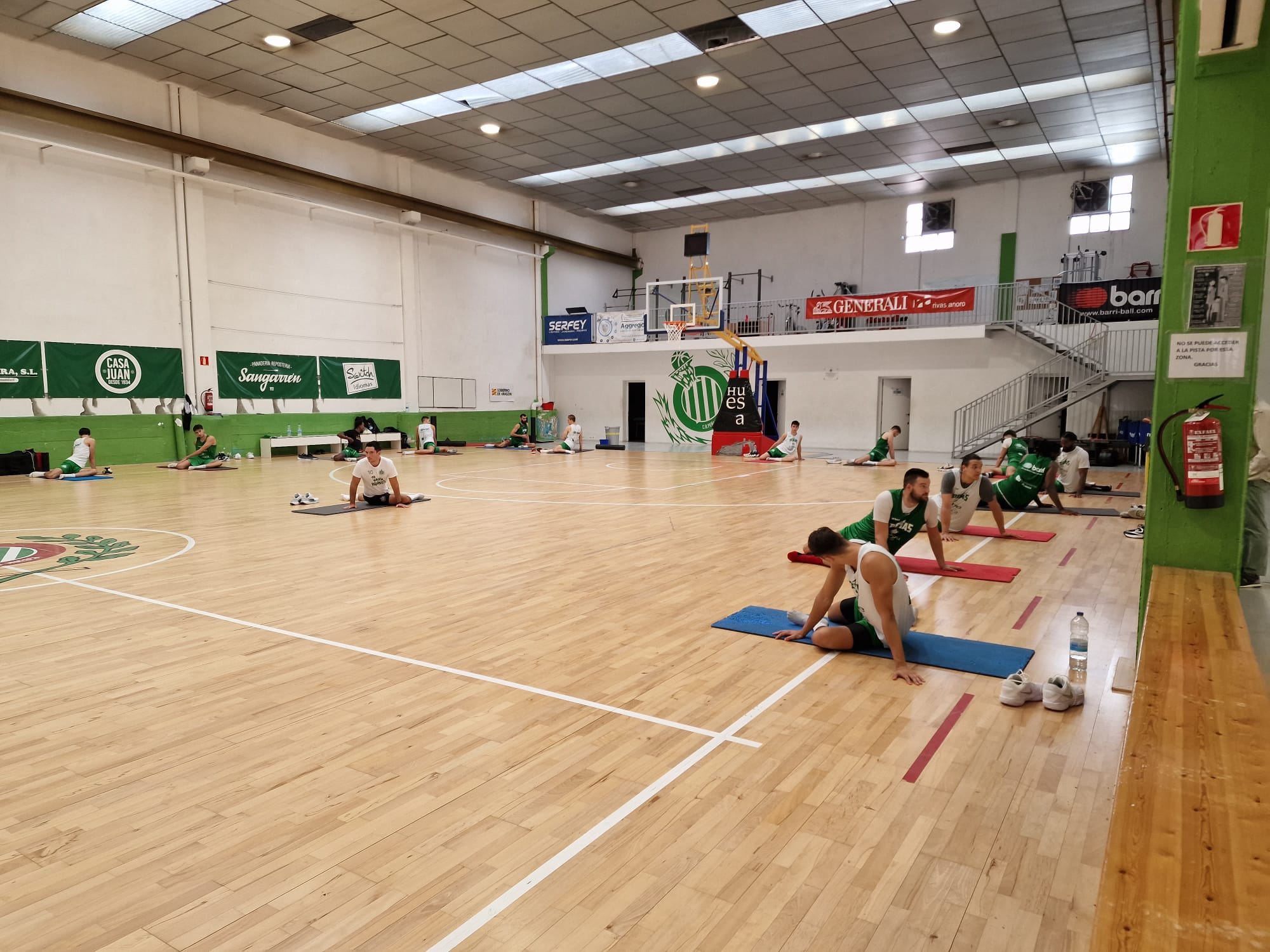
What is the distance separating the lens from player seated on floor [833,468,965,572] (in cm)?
626

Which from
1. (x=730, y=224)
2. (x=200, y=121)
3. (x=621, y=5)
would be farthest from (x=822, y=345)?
(x=200, y=121)

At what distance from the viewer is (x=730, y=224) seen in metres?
29.1

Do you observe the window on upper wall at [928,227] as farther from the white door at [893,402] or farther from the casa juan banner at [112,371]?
the casa juan banner at [112,371]

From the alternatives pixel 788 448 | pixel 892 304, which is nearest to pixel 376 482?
pixel 788 448

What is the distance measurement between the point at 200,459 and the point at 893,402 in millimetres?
18713

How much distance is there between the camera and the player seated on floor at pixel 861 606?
477cm

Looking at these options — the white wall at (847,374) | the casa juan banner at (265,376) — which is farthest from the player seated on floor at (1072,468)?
the casa juan banner at (265,376)

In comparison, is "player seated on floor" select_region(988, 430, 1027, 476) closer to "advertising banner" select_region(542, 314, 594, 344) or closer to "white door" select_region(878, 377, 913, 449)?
"white door" select_region(878, 377, 913, 449)

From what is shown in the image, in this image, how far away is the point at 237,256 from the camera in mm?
19156

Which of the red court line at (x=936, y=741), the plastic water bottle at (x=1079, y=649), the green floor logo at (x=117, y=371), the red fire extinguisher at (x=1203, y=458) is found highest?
the green floor logo at (x=117, y=371)

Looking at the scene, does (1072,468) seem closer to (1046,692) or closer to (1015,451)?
(1015,451)

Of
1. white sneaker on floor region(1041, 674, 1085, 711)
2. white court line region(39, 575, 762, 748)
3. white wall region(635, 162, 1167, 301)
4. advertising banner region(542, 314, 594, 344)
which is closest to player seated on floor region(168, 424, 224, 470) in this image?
white court line region(39, 575, 762, 748)

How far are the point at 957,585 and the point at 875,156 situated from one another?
699 inches

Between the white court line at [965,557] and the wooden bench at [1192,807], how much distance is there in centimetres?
211
